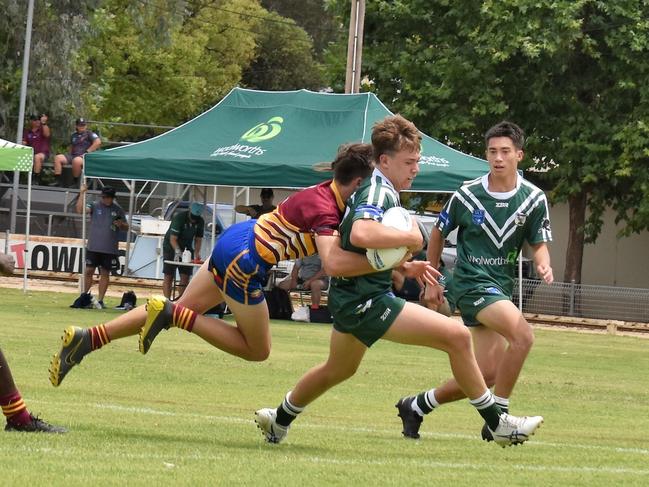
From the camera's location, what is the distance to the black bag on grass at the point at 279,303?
84.0ft

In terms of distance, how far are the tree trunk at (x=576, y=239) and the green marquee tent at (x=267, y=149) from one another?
11561 millimetres

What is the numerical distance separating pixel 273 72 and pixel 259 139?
5625 cm

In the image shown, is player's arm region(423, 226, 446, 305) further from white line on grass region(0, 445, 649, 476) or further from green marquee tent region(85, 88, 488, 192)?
green marquee tent region(85, 88, 488, 192)

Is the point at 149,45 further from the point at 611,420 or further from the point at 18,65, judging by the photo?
the point at 611,420

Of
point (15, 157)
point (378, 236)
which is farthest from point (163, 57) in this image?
point (378, 236)

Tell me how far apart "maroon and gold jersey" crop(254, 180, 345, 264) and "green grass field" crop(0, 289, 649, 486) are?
3.83ft

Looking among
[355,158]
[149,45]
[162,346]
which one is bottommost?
[162,346]

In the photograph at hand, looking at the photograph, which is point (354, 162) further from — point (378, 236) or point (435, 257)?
point (435, 257)

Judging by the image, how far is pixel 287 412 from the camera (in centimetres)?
904

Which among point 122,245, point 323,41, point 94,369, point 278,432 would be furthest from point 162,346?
point 323,41

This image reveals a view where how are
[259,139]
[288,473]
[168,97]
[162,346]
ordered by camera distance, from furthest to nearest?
[168,97], [259,139], [162,346], [288,473]

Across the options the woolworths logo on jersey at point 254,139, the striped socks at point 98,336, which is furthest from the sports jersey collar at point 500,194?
the woolworths logo on jersey at point 254,139

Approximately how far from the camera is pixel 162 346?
59.4 ft

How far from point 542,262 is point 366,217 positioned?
7.30ft
